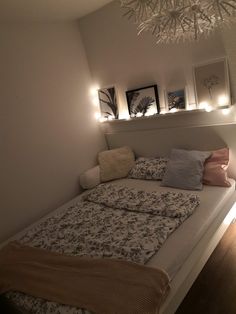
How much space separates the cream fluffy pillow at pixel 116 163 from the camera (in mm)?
3264

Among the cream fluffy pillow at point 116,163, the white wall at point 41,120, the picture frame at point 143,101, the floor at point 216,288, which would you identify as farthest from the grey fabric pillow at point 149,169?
the floor at point 216,288

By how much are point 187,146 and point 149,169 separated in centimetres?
48

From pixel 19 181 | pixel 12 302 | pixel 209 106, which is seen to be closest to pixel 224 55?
pixel 209 106

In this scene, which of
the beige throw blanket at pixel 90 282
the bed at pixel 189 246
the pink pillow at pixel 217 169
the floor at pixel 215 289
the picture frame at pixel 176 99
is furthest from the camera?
the picture frame at pixel 176 99

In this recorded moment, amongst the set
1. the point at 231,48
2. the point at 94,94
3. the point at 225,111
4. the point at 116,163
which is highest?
the point at 231,48

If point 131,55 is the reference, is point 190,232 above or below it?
below

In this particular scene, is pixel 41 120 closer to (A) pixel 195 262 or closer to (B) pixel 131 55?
(B) pixel 131 55

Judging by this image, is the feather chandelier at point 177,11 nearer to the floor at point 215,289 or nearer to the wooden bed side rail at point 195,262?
the wooden bed side rail at point 195,262

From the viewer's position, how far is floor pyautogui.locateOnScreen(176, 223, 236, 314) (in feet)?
6.04

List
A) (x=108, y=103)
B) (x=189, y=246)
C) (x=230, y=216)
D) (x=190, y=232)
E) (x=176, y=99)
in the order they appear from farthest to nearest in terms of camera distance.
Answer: (x=108, y=103) < (x=176, y=99) < (x=230, y=216) < (x=190, y=232) < (x=189, y=246)

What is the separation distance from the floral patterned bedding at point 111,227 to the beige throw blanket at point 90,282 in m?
0.07

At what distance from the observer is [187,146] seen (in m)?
2.96

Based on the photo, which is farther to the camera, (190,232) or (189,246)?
(190,232)

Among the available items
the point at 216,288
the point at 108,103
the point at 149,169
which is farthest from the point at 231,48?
the point at 216,288
